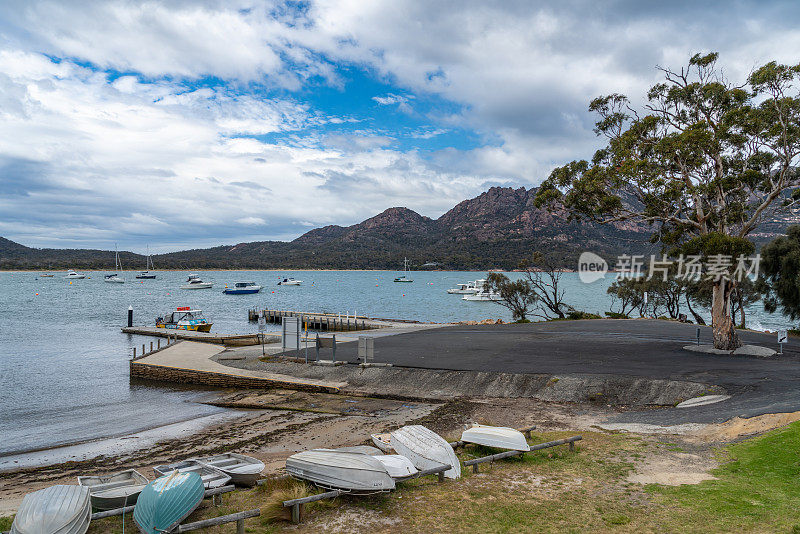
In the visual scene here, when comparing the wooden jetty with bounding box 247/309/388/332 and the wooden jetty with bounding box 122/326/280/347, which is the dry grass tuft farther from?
the wooden jetty with bounding box 247/309/388/332

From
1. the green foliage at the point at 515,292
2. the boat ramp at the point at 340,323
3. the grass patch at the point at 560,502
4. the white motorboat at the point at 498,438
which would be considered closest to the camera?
the grass patch at the point at 560,502

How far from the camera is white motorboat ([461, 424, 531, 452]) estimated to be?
10312mm

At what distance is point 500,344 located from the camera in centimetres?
2634

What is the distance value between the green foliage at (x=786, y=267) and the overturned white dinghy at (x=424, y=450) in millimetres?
33332

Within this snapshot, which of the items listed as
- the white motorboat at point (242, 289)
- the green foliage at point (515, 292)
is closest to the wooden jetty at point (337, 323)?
the green foliage at point (515, 292)

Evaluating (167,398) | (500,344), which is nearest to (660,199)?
(500,344)

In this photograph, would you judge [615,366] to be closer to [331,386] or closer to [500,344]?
[500,344]

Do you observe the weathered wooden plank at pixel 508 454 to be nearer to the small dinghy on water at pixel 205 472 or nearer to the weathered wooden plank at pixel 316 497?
the weathered wooden plank at pixel 316 497

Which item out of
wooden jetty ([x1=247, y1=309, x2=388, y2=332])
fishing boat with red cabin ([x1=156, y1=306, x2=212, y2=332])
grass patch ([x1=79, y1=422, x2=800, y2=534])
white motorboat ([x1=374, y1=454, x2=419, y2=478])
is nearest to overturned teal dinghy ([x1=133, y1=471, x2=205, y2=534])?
grass patch ([x1=79, y1=422, x2=800, y2=534])

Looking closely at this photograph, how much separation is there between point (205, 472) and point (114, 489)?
1.53m

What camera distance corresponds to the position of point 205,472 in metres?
9.30

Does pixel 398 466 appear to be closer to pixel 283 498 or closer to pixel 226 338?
pixel 283 498

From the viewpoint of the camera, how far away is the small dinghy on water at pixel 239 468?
932cm

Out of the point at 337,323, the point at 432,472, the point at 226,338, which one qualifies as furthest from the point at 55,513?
the point at 337,323
